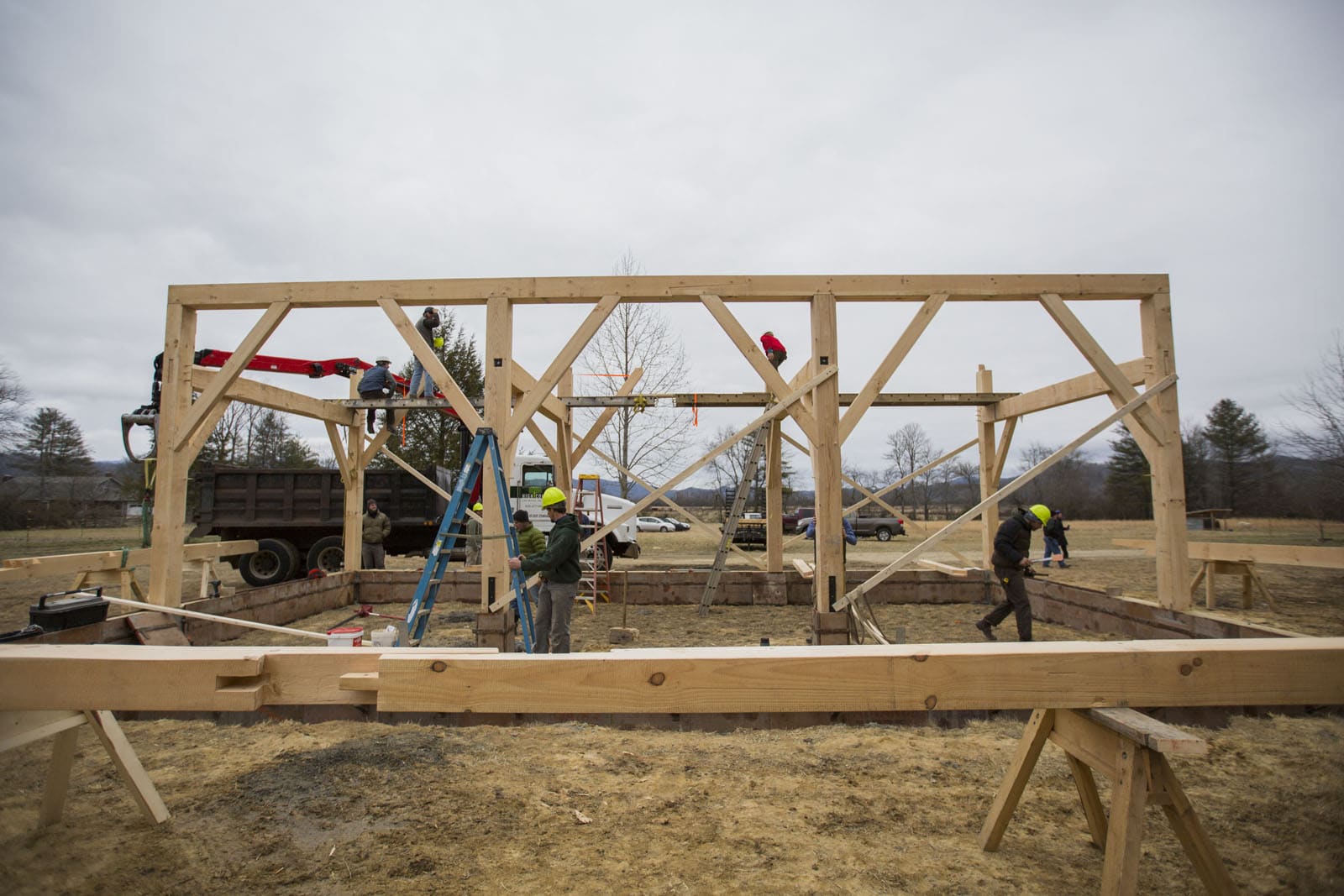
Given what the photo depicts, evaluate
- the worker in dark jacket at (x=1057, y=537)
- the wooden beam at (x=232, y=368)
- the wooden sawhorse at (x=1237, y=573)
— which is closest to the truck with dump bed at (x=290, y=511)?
the wooden beam at (x=232, y=368)

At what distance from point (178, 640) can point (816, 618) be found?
5.70 metres

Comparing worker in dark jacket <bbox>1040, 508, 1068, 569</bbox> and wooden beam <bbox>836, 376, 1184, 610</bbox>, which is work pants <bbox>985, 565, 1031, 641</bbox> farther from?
worker in dark jacket <bbox>1040, 508, 1068, 569</bbox>

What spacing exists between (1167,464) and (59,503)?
42954mm

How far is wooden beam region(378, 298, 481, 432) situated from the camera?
6.13m

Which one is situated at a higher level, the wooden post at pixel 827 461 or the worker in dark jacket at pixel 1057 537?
the wooden post at pixel 827 461

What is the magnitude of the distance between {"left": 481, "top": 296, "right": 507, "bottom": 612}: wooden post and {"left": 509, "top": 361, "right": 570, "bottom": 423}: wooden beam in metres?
0.73

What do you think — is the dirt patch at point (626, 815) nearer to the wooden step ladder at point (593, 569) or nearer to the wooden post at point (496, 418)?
the wooden post at point (496, 418)

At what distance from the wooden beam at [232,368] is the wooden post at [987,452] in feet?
28.7

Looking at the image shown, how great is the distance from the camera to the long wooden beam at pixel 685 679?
187 centimetres

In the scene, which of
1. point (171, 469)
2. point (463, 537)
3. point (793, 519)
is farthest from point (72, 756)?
point (793, 519)

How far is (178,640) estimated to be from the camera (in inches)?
236

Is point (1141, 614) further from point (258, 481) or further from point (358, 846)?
point (258, 481)

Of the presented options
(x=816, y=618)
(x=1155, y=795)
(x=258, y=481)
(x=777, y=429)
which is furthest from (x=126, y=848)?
(x=258, y=481)

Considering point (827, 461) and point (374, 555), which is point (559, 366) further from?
point (374, 555)
